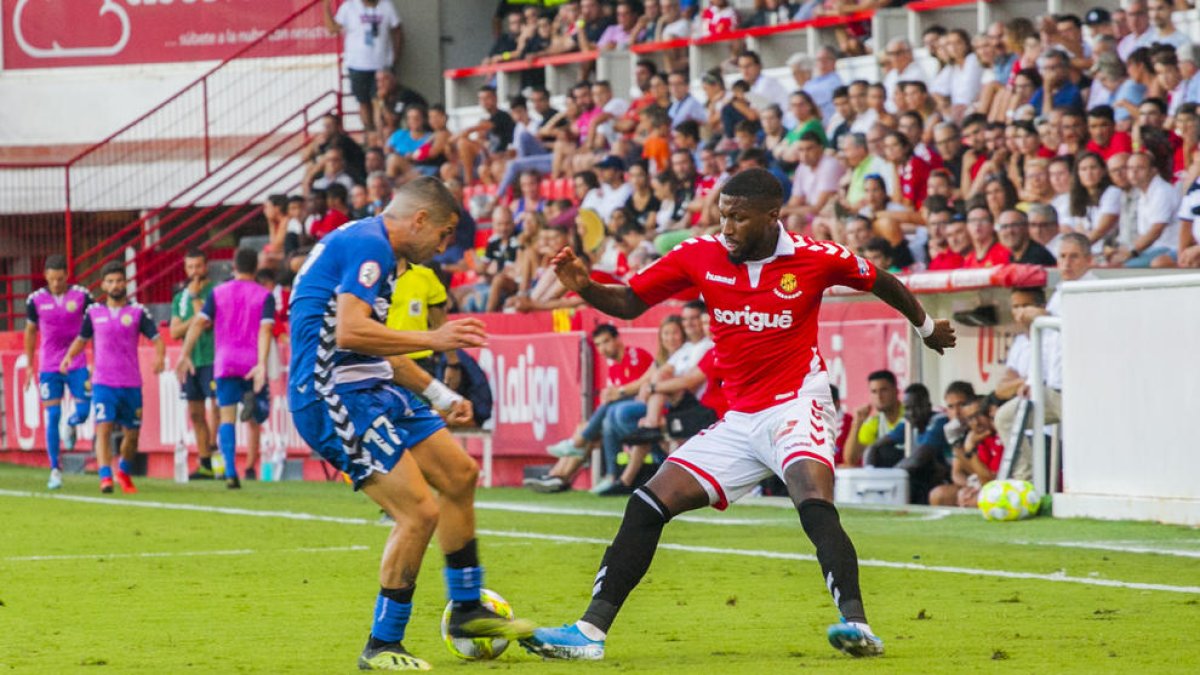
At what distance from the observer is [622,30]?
1088 inches

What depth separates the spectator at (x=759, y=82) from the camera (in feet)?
77.5

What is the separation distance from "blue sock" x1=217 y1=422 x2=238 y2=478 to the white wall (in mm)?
8705

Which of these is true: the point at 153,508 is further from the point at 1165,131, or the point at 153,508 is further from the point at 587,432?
the point at 1165,131

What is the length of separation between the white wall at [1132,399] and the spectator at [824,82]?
852 cm

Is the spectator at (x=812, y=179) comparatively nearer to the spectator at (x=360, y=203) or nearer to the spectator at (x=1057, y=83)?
the spectator at (x=1057, y=83)

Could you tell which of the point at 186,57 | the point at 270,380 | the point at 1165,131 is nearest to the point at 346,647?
the point at 1165,131

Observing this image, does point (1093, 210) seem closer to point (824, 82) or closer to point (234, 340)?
point (824, 82)

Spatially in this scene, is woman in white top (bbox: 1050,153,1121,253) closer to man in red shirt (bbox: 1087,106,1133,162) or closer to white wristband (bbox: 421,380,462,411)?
man in red shirt (bbox: 1087,106,1133,162)

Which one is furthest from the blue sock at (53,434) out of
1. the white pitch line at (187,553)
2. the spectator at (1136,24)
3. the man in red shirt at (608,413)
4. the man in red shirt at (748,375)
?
the man in red shirt at (748,375)

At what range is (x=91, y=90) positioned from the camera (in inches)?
1356

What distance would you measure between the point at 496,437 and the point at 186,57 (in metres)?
15.9

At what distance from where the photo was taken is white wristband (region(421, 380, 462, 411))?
797 centimetres

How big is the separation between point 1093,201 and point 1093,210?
8 cm

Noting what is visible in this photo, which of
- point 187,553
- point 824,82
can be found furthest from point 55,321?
point 187,553
